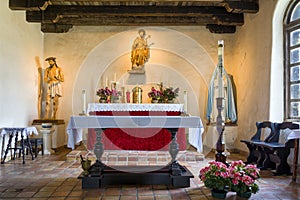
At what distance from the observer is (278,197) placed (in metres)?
3.29

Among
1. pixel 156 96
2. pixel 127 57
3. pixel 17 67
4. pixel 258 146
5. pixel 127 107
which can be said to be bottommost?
pixel 258 146

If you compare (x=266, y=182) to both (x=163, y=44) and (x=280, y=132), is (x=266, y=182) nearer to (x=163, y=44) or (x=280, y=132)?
(x=280, y=132)

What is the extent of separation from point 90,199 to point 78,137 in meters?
1.05

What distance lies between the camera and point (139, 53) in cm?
755

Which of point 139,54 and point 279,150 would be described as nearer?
point 279,150

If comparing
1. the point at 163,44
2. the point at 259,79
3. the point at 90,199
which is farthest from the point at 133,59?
the point at 90,199

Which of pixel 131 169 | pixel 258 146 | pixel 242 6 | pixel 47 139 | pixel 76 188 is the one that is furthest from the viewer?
pixel 47 139

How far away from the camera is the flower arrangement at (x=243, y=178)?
10.4 feet

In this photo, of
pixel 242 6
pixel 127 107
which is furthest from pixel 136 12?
pixel 242 6

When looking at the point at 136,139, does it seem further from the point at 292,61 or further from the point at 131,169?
the point at 292,61

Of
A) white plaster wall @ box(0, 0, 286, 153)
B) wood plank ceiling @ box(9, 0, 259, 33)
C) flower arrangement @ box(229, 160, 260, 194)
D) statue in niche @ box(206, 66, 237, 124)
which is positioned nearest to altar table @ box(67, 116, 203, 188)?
flower arrangement @ box(229, 160, 260, 194)

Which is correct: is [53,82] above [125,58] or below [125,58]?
below

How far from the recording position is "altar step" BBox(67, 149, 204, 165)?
539 centimetres

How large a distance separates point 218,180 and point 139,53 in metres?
4.83
